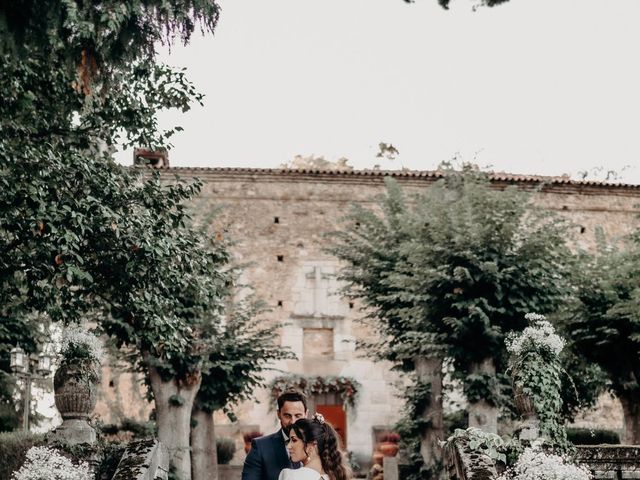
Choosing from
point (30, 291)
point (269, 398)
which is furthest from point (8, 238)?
point (269, 398)

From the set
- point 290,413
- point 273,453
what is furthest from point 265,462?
point 290,413

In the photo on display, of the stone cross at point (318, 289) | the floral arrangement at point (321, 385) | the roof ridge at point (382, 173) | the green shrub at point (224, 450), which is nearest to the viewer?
the green shrub at point (224, 450)

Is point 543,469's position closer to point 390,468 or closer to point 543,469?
point 543,469

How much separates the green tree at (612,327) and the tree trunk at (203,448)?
7159mm

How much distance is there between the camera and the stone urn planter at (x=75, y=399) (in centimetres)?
1005

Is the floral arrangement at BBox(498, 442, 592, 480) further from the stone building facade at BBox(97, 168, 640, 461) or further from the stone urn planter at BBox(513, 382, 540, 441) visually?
the stone building facade at BBox(97, 168, 640, 461)

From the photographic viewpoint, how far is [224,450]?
20484 millimetres

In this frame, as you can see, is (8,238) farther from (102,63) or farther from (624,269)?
(624,269)

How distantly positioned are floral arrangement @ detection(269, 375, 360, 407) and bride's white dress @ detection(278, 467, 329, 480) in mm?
17927

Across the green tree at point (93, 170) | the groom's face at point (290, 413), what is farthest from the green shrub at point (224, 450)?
the groom's face at point (290, 413)

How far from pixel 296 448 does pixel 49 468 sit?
443 cm

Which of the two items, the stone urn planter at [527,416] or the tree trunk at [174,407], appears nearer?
the stone urn planter at [527,416]

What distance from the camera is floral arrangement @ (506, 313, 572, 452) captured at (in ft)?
35.9

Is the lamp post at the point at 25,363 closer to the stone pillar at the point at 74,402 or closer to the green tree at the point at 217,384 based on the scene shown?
the green tree at the point at 217,384
